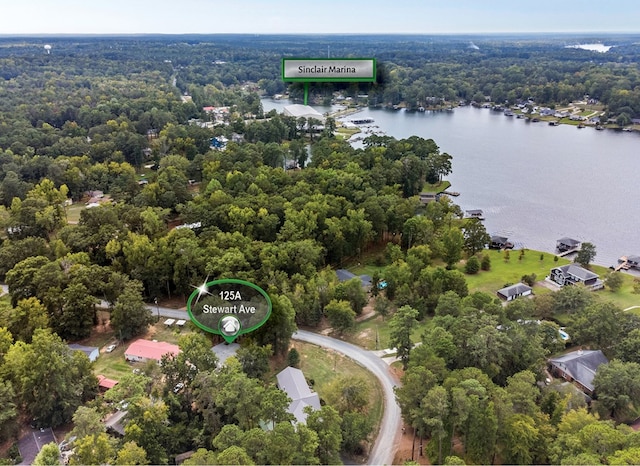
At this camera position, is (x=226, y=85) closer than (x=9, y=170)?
No

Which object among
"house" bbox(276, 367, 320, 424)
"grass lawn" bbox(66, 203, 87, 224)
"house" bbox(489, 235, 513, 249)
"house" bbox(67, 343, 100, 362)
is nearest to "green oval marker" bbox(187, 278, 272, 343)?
"house" bbox(276, 367, 320, 424)

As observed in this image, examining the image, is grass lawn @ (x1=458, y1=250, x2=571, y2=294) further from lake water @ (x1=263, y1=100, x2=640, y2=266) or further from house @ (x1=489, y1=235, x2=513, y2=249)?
lake water @ (x1=263, y1=100, x2=640, y2=266)

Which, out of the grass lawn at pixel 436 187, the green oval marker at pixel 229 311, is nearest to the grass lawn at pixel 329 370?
the green oval marker at pixel 229 311

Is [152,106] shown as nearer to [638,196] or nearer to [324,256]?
[324,256]

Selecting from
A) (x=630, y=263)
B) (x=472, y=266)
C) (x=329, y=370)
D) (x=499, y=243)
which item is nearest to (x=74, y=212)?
(x=329, y=370)

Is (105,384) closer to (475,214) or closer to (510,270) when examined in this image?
(510,270)

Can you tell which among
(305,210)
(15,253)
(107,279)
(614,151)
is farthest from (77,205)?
(614,151)
